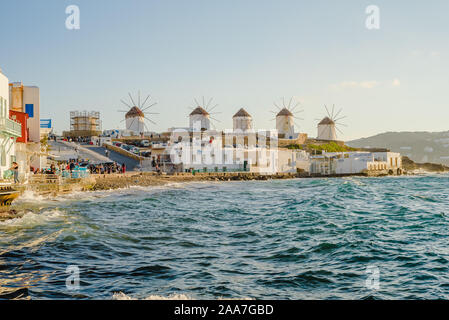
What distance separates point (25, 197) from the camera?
2378 cm

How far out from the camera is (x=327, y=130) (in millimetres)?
117375

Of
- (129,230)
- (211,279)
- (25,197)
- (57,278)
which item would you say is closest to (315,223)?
(129,230)

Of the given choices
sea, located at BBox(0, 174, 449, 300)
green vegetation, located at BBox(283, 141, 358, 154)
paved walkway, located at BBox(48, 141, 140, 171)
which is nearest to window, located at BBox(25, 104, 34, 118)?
paved walkway, located at BBox(48, 141, 140, 171)

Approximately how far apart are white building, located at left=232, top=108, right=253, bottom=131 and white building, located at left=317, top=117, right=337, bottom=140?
80.8 ft

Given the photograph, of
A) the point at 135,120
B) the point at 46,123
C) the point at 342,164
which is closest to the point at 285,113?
the point at 135,120

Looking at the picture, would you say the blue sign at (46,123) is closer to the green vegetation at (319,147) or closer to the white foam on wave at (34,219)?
the white foam on wave at (34,219)

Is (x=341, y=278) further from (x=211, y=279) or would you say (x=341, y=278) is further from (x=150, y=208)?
(x=150, y=208)

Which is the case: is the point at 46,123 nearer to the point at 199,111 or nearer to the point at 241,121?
the point at 199,111

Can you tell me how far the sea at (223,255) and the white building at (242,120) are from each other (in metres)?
86.0

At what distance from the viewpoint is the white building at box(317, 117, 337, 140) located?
117125 millimetres

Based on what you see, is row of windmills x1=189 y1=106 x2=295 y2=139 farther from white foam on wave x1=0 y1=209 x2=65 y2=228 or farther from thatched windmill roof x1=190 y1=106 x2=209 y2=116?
white foam on wave x1=0 y1=209 x2=65 y2=228

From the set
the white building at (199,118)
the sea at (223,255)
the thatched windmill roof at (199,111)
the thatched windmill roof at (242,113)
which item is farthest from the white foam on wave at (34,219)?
the thatched windmill roof at (242,113)

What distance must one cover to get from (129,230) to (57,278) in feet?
20.1
